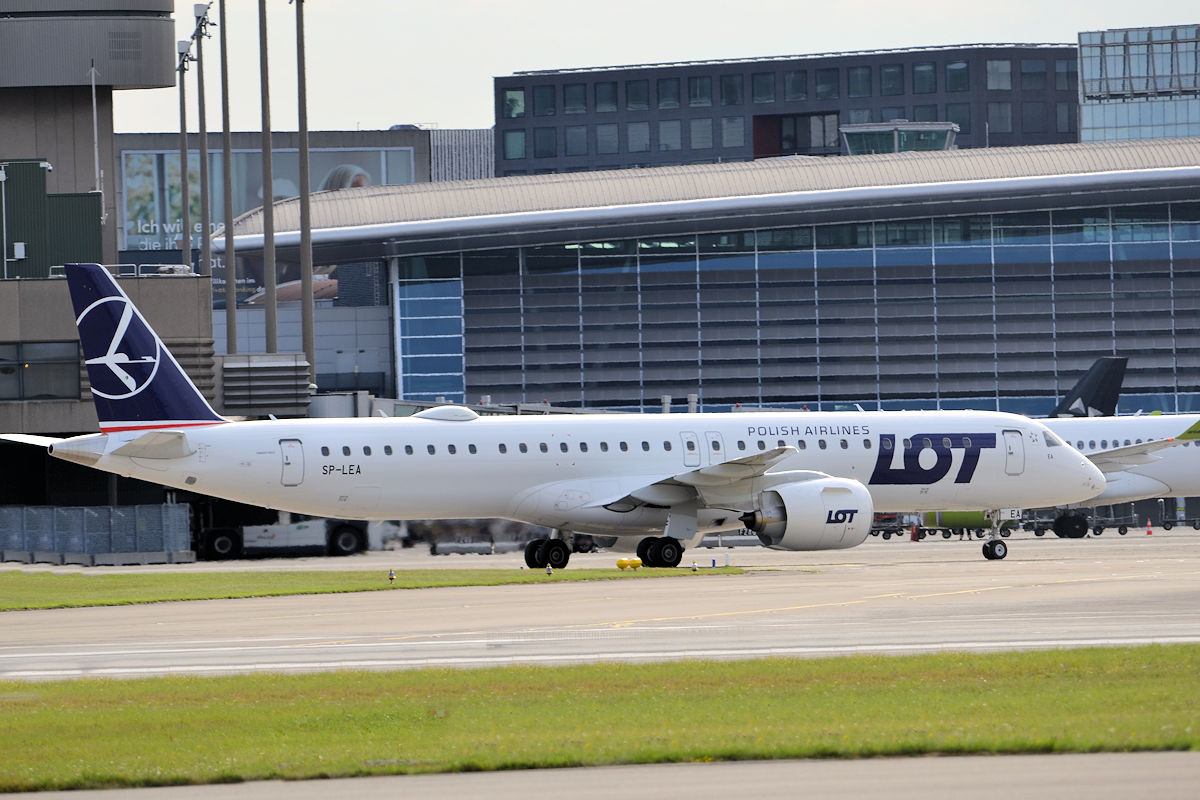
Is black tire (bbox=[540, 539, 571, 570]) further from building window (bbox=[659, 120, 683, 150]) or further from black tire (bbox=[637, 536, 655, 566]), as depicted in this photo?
building window (bbox=[659, 120, 683, 150])

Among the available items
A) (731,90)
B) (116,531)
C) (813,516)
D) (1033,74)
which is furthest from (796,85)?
(813,516)

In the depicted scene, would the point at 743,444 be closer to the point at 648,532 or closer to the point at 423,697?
the point at 648,532

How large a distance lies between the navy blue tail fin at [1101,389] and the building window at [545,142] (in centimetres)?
10135

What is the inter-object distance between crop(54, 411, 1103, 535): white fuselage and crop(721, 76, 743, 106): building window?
429 ft

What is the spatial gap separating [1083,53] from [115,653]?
143 meters

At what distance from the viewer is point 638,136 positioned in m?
171

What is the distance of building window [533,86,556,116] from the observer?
17188 centimetres

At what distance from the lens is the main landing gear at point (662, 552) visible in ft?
120

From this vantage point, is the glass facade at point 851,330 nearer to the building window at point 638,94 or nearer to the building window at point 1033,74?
the building window at point 1033,74

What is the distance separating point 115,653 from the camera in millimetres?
20750

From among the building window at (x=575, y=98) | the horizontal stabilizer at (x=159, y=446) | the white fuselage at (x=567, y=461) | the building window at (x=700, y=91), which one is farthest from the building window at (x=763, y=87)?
the horizontal stabilizer at (x=159, y=446)

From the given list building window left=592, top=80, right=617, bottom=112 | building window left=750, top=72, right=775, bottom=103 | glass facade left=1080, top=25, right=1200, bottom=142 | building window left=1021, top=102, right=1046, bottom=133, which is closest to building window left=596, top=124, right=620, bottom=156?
building window left=592, top=80, right=617, bottom=112

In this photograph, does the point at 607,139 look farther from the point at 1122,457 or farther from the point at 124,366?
the point at 124,366

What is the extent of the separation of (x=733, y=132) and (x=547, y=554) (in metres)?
135
